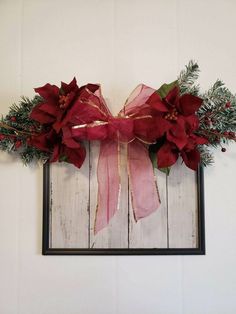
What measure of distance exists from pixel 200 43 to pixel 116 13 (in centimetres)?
30

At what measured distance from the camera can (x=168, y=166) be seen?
2.28 feet

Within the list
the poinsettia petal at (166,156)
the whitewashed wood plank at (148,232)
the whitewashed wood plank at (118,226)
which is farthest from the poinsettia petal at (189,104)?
the whitewashed wood plank at (148,232)

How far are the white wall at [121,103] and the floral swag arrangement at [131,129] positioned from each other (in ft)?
0.26

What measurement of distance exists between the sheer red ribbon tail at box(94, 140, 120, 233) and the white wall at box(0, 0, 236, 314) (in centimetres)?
14

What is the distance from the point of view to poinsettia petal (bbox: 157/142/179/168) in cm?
69

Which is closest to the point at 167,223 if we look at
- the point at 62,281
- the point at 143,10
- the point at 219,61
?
the point at 62,281

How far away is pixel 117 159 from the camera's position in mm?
756

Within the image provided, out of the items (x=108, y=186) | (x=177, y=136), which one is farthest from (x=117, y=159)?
(x=177, y=136)

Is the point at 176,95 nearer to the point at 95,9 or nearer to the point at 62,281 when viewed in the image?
the point at 95,9

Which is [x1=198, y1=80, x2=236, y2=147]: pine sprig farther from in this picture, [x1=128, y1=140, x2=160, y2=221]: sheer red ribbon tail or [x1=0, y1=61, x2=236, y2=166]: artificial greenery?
[x1=128, y1=140, x2=160, y2=221]: sheer red ribbon tail

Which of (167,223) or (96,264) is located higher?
(167,223)

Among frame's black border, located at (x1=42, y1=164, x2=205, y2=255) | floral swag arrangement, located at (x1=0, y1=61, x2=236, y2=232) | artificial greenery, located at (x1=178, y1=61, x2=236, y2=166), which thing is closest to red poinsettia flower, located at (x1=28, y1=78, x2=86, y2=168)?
floral swag arrangement, located at (x1=0, y1=61, x2=236, y2=232)

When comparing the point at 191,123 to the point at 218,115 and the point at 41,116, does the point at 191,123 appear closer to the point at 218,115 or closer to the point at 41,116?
the point at 218,115

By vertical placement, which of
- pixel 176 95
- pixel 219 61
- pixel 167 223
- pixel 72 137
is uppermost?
pixel 219 61
